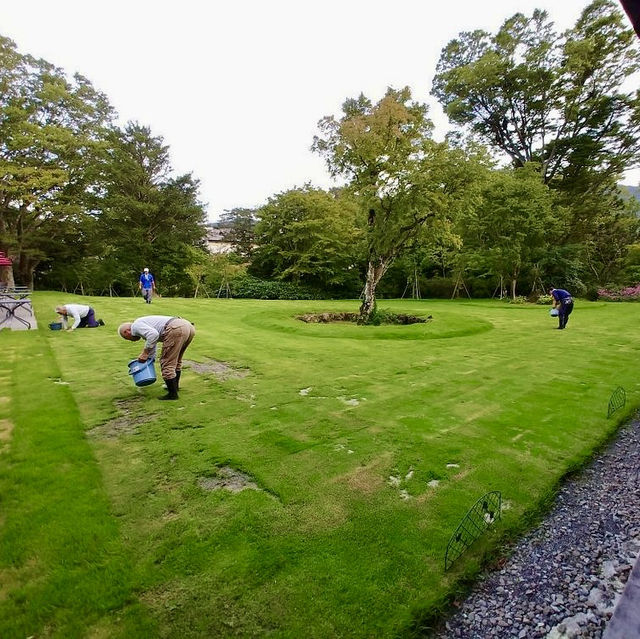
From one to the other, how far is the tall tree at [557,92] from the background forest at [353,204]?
10 cm

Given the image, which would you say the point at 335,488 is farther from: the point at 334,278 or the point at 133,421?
the point at 334,278

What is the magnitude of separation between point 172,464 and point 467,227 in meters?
23.4

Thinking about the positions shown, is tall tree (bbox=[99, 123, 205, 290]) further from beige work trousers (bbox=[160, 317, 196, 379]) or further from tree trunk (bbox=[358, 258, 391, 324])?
beige work trousers (bbox=[160, 317, 196, 379])

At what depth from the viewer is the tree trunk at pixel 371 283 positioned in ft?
44.0

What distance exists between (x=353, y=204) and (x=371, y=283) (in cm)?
620

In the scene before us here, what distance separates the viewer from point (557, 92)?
24.7m

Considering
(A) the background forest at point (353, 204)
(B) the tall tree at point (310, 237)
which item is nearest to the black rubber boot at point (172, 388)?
(A) the background forest at point (353, 204)

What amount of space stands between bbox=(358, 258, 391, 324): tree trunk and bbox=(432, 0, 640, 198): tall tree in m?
19.2

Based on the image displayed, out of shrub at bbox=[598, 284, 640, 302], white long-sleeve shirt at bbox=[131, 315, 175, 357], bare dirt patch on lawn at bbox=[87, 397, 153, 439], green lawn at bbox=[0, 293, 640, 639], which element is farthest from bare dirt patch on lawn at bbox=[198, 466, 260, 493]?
shrub at bbox=[598, 284, 640, 302]

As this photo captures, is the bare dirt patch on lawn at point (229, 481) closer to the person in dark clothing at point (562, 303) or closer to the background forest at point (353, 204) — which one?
the person in dark clothing at point (562, 303)

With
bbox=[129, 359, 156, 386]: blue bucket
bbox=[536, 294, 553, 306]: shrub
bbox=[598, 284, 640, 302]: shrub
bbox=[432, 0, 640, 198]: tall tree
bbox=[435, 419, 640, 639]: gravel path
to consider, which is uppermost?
bbox=[432, 0, 640, 198]: tall tree

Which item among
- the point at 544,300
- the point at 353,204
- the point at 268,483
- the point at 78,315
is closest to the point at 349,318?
the point at 353,204

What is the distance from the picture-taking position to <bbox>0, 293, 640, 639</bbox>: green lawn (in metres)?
2.06

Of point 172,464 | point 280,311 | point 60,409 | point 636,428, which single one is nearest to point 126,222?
point 280,311
